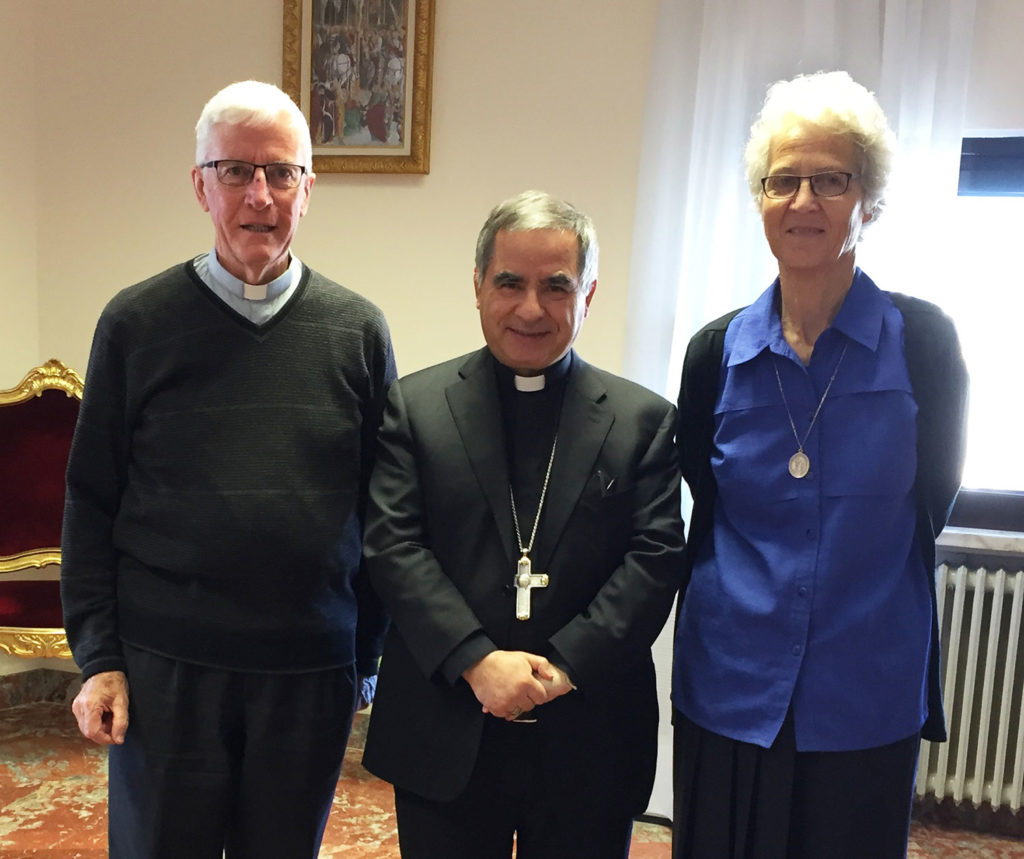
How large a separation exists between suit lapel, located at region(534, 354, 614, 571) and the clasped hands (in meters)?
0.14

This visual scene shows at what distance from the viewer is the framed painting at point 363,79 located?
2.77m

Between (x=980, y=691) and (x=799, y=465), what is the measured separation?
1.71m

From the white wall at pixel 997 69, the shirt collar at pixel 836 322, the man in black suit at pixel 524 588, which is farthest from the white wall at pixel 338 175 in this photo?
the man in black suit at pixel 524 588

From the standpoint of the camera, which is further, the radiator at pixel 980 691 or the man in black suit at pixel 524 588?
the radiator at pixel 980 691

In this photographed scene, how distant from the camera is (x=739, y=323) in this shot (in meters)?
1.46

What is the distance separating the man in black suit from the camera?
1.30 m

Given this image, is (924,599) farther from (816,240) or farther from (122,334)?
(122,334)

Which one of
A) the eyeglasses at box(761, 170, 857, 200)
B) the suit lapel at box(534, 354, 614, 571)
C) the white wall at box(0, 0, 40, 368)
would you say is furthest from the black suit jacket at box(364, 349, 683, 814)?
the white wall at box(0, 0, 40, 368)

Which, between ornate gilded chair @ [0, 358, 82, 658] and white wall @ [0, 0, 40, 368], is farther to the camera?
white wall @ [0, 0, 40, 368]

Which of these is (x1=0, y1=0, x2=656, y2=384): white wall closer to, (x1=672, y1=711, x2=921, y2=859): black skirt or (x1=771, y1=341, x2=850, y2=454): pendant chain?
(x1=771, y1=341, x2=850, y2=454): pendant chain

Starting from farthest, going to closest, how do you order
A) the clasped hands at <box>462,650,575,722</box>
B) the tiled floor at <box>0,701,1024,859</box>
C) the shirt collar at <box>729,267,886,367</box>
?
the tiled floor at <box>0,701,1024,859</box> → the shirt collar at <box>729,267,886,367</box> → the clasped hands at <box>462,650,575,722</box>

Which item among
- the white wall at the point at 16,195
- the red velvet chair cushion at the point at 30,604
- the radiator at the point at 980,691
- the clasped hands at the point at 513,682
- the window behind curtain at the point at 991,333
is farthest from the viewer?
the white wall at the point at 16,195

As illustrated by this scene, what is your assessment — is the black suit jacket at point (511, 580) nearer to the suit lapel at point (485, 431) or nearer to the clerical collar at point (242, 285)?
the suit lapel at point (485, 431)

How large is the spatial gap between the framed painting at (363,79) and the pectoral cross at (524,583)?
5.94 feet
